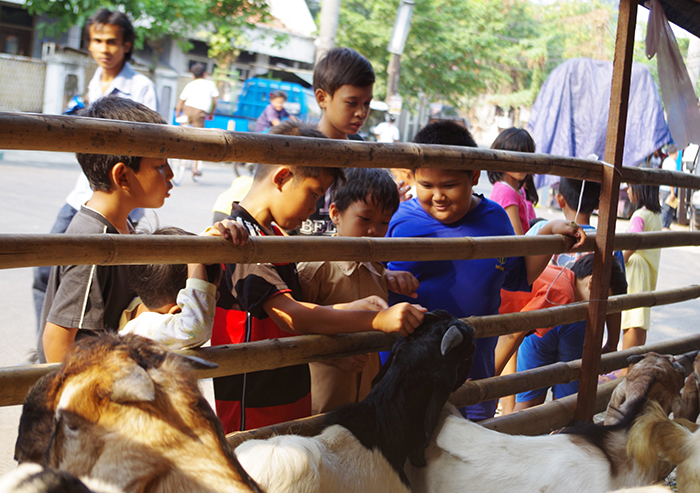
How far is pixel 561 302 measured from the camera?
11.1 feet

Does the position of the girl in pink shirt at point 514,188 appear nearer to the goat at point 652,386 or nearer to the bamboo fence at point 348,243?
the bamboo fence at point 348,243

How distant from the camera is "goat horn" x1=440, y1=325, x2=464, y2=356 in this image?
5.83 feet

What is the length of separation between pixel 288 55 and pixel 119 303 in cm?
2149

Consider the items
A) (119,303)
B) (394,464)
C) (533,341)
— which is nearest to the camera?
(394,464)

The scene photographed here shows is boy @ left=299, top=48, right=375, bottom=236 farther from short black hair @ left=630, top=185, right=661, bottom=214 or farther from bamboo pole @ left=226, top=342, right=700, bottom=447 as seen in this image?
short black hair @ left=630, top=185, right=661, bottom=214

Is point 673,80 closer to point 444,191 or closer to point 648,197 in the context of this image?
point 444,191

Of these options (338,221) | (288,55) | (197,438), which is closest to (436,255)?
(338,221)

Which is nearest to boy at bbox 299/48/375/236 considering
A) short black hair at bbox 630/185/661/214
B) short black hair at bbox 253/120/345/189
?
short black hair at bbox 253/120/345/189

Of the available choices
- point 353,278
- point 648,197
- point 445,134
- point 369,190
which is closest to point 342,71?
point 445,134

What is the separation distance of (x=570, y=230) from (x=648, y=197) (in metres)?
2.49

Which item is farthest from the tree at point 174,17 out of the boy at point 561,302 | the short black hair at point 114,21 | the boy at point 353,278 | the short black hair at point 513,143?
the boy at point 353,278

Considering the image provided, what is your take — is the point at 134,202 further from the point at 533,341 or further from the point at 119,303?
the point at 533,341

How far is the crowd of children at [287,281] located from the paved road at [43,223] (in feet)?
2.41

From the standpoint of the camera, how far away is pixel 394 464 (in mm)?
1765
